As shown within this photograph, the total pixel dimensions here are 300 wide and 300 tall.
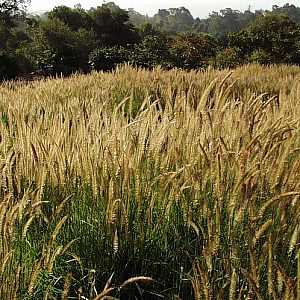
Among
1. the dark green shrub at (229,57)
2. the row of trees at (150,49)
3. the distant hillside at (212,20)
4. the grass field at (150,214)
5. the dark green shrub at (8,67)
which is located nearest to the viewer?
the grass field at (150,214)

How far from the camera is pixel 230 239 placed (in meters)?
1.35

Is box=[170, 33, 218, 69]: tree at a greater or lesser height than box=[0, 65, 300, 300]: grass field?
lesser

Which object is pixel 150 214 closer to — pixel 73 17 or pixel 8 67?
pixel 8 67

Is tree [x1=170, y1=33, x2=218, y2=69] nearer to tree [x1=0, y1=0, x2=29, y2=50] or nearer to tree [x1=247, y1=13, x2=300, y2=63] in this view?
tree [x1=247, y1=13, x2=300, y2=63]

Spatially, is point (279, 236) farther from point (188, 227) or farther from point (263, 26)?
point (263, 26)

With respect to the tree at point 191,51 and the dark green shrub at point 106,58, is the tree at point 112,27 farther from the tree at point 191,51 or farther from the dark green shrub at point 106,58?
the dark green shrub at point 106,58

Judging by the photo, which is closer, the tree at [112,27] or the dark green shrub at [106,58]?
the dark green shrub at [106,58]

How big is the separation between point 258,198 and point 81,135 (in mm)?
693

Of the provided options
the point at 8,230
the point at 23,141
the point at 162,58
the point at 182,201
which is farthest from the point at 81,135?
the point at 162,58

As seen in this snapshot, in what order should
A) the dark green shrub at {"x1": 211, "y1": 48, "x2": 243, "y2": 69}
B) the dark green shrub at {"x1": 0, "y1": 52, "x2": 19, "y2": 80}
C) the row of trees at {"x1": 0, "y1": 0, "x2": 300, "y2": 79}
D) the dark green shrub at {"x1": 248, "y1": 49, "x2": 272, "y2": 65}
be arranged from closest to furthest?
the dark green shrub at {"x1": 248, "y1": 49, "x2": 272, "y2": 65} < the dark green shrub at {"x1": 211, "y1": 48, "x2": 243, "y2": 69} < the row of trees at {"x1": 0, "y1": 0, "x2": 300, "y2": 79} < the dark green shrub at {"x1": 0, "y1": 52, "x2": 19, "y2": 80}

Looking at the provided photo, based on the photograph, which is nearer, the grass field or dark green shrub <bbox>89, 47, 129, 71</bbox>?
the grass field

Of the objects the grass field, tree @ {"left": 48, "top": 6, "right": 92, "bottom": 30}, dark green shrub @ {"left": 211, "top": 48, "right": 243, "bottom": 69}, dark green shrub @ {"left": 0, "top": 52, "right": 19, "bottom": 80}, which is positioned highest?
tree @ {"left": 48, "top": 6, "right": 92, "bottom": 30}

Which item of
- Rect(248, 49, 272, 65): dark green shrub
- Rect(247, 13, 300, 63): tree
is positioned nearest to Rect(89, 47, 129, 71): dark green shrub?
Rect(248, 49, 272, 65): dark green shrub

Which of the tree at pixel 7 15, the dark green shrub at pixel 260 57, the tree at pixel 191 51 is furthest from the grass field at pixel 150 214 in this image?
the tree at pixel 7 15
